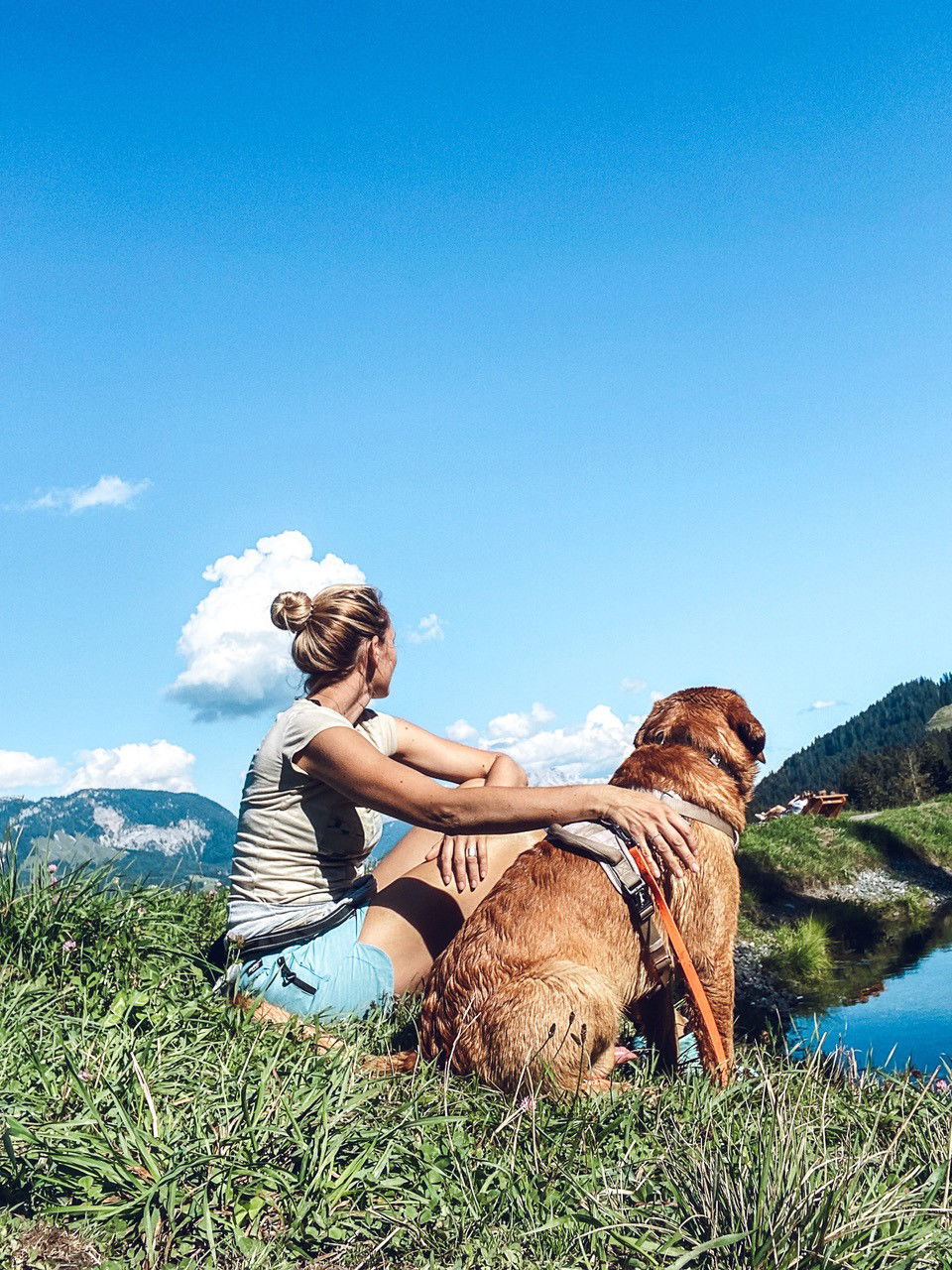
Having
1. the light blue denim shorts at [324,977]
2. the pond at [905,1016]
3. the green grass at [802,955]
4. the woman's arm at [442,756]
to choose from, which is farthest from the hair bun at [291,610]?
the green grass at [802,955]

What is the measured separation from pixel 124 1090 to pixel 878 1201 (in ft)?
7.27

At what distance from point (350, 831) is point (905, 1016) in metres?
6.86

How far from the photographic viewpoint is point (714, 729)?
454 cm

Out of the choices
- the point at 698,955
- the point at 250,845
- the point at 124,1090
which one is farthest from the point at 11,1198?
the point at 698,955

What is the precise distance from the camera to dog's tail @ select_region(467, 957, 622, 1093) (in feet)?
10.9

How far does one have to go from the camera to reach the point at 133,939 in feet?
14.9

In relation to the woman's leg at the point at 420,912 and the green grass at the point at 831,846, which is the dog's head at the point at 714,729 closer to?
the woman's leg at the point at 420,912

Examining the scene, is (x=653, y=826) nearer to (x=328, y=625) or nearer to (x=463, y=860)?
(x=463, y=860)

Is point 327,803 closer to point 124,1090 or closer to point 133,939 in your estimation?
point 133,939

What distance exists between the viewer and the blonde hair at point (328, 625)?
14.7ft

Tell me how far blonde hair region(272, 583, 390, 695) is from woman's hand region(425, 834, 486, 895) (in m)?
1.00

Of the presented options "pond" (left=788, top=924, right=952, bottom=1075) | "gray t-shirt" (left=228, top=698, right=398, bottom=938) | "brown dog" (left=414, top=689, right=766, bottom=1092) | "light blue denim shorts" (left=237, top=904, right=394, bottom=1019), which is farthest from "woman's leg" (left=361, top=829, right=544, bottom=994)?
"pond" (left=788, top=924, right=952, bottom=1075)

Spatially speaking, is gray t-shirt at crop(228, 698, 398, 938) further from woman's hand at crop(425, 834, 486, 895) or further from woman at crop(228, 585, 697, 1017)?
woman's hand at crop(425, 834, 486, 895)

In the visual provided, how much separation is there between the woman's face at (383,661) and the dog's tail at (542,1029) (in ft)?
5.80
